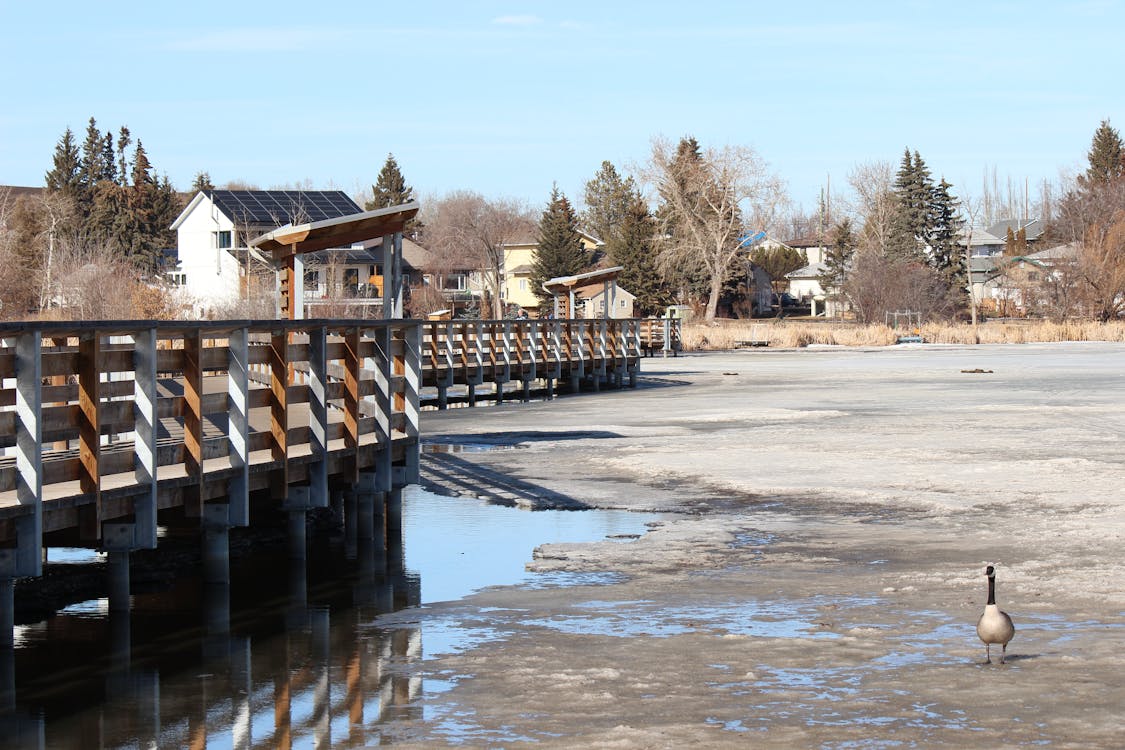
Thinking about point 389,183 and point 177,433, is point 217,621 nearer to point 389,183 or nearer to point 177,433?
point 177,433

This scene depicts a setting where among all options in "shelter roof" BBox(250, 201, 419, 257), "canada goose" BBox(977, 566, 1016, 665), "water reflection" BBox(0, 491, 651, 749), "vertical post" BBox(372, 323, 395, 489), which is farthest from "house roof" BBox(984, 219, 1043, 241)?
"canada goose" BBox(977, 566, 1016, 665)

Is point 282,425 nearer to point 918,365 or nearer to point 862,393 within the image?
point 862,393

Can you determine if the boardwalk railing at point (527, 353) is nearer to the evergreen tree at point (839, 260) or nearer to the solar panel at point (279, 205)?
the solar panel at point (279, 205)

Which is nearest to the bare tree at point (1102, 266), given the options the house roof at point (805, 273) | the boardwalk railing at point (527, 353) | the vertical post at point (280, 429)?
the house roof at point (805, 273)

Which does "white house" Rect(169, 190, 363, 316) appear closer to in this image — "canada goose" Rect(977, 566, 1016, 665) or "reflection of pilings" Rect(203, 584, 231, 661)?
"reflection of pilings" Rect(203, 584, 231, 661)

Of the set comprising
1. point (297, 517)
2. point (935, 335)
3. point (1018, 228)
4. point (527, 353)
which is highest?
point (1018, 228)

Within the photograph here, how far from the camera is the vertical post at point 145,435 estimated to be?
10.4 m

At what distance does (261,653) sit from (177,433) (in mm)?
5664

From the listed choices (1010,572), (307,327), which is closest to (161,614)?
(307,327)

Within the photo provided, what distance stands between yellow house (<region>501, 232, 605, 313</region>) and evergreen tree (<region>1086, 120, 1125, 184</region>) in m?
41.5

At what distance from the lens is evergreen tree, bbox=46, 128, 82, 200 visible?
391 ft

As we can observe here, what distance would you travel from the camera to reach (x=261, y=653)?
9859mm

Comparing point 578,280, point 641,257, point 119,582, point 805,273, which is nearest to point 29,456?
point 119,582

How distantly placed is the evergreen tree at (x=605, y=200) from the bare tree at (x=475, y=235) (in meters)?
22.3
